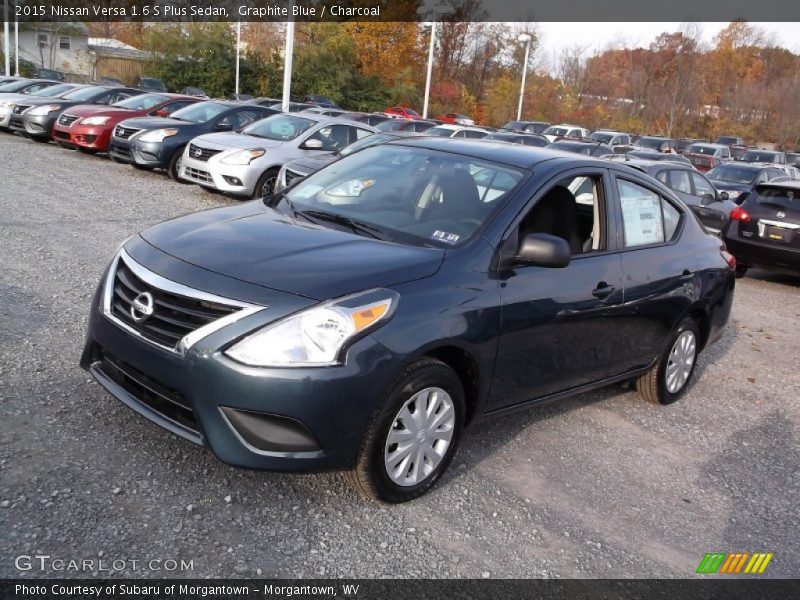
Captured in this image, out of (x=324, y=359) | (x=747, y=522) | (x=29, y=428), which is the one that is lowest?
(x=747, y=522)

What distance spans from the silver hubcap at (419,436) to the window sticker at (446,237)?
0.82m

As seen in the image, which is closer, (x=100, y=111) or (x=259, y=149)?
(x=259, y=149)

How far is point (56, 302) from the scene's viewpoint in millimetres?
6234

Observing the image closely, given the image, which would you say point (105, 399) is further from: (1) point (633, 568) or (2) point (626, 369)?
(2) point (626, 369)


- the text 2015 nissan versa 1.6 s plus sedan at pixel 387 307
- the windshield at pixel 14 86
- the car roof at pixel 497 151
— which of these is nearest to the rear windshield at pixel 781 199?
the text 2015 nissan versa 1.6 s plus sedan at pixel 387 307

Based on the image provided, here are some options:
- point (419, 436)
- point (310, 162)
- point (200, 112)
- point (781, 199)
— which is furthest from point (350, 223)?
point (200, 112)

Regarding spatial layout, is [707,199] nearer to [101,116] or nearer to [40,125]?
[101,116]

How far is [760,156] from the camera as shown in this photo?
29.5m

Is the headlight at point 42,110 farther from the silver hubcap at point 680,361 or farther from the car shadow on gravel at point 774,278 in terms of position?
the silver hubcap at point 680,361

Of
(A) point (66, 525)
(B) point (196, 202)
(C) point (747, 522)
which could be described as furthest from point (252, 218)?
(B) point (196, 202)

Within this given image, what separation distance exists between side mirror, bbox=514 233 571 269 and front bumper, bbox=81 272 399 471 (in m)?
1.06

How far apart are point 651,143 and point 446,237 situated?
28545 millimetres

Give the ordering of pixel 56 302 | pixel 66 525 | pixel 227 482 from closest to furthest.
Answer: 1. pixel 66 525
2. pixel 227 482
3. pixel 56 302

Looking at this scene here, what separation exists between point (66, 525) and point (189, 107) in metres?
13.9
